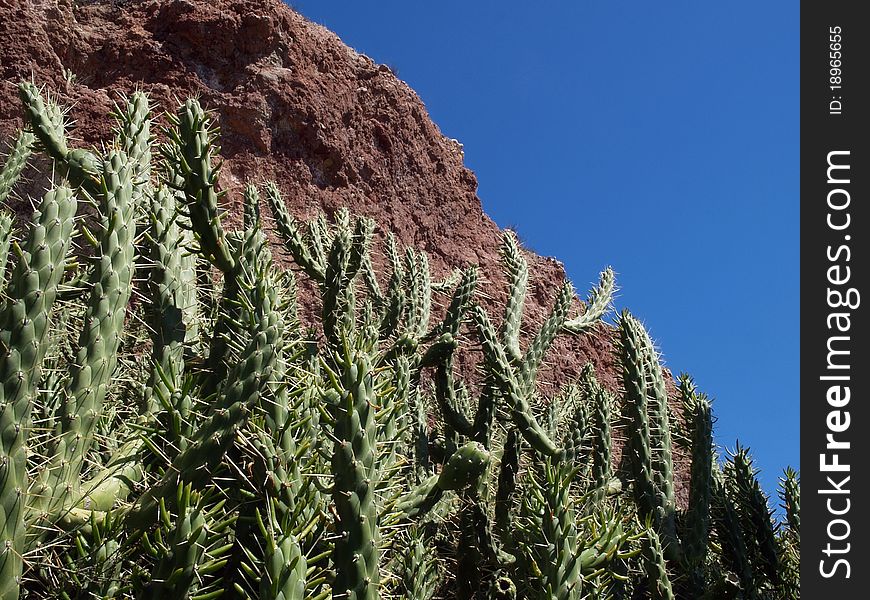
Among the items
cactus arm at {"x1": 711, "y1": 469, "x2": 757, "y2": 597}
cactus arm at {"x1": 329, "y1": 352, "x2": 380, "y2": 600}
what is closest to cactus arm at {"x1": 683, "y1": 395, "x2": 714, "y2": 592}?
cactus arm at {"x1": 711, "y1": 469, "x2": 757, "y2": 597}

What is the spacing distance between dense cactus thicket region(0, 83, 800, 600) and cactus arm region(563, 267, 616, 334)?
163cm

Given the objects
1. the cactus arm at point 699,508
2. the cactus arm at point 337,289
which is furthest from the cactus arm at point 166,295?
the cactus arm at point 699,508

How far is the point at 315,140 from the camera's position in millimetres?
12453

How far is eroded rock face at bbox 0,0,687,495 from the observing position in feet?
36.3

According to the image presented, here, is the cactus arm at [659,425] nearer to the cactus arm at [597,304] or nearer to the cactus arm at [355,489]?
the cactus arm at [597,304]

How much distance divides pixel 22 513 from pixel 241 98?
10.3m

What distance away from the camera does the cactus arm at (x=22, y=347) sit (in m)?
2.30

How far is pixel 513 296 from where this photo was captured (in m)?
6.30

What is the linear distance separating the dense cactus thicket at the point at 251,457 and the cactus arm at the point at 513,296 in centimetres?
59

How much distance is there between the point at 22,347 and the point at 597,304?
569 cm

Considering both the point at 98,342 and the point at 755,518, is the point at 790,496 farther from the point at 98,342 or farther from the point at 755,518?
the point at 98,342

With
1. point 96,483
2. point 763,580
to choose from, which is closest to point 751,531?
point 763,580

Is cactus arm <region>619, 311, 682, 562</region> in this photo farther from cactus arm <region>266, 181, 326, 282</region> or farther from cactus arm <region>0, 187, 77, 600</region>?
cactus arm <region>0, 187, 77, 600</region>
